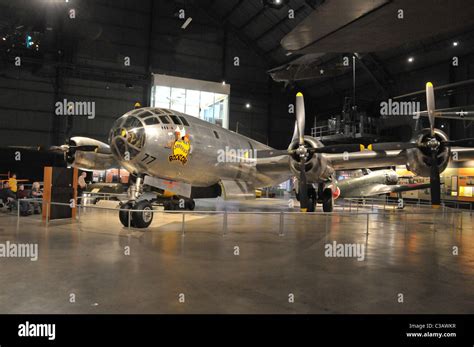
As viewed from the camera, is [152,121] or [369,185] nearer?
[152,121]

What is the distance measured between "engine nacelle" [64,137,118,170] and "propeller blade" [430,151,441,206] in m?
14.7

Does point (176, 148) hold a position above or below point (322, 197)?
above

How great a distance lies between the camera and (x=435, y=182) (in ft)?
44.4

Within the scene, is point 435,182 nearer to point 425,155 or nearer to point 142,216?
point 425,155

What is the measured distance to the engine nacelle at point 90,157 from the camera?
17.3 m

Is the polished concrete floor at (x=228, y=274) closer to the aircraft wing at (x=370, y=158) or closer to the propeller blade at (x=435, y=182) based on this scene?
the propeller blade at (x=435, y=182)

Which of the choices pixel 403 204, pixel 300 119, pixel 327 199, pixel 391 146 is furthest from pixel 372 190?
pixel 300 119

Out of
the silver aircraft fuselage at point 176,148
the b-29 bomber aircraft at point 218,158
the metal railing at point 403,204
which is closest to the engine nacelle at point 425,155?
the b-29 bomber aircraft at point 218,158

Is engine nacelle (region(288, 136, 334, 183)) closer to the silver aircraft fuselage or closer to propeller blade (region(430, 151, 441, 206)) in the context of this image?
the silver aircraft fuselage

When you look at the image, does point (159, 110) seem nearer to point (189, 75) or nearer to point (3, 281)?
point (3, 281)

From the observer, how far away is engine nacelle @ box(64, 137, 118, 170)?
17.3m

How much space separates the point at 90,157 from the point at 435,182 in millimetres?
16994

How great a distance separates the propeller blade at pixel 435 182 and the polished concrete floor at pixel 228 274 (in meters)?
2.48
